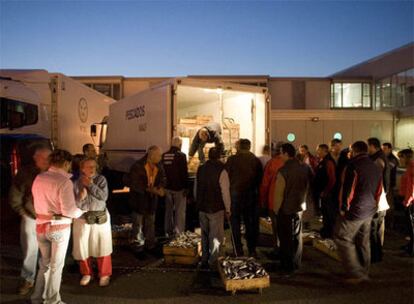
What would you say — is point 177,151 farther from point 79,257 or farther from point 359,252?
point 359,252

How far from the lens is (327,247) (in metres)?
6.36

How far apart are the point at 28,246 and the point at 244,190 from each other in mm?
3161

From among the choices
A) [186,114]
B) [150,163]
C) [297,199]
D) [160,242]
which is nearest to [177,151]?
[150,163]

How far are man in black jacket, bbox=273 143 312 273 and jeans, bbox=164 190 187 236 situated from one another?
209cm

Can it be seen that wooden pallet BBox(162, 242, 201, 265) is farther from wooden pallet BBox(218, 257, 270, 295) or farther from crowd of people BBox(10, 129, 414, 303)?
wooden pallet BBox(218, 257, 270, 295)

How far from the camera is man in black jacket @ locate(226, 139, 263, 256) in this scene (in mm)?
6195

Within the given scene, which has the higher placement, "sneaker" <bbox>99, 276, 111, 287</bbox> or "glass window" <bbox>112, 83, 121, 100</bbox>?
"glass window" <bbox>112, 83, 121, 100</bbox>

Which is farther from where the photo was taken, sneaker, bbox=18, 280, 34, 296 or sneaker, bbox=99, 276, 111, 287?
sneaker, bbox=99, 276, 111, 287

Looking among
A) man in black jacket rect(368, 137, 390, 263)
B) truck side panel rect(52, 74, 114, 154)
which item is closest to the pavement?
man in black jacket rect(368, 137, 390, 263)

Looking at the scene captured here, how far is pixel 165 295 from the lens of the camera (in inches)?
187

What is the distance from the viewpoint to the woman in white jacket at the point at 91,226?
488 centimetres

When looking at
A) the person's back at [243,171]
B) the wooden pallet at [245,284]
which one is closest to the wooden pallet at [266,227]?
the person's back at [243,171]

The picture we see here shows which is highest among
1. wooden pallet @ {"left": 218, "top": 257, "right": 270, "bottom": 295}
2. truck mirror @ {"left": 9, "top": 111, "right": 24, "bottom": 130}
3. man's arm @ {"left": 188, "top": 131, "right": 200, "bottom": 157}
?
truck mirror @ {"left": 9, "top": 111, "right": 24, "bottom": 130}

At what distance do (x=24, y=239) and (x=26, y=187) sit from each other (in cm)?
68
